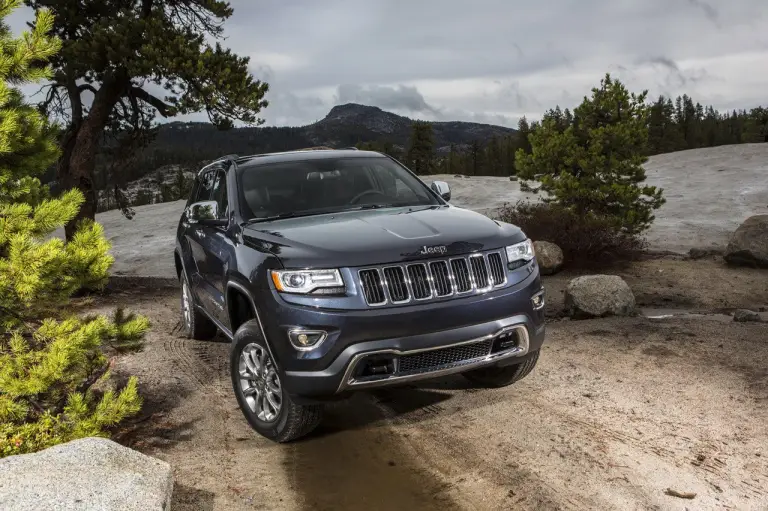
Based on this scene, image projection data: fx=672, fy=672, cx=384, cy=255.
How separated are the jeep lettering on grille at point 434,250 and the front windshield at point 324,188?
134 cm

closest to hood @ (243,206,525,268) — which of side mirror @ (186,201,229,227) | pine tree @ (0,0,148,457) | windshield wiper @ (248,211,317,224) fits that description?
windshield wiper @ (248,211,317,224)

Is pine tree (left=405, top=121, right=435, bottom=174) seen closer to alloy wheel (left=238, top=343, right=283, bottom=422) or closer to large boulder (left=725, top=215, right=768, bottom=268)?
large boulder (left=725, top=215, right=768, bottom=268)

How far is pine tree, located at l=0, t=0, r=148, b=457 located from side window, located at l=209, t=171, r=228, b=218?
1414 millimetres

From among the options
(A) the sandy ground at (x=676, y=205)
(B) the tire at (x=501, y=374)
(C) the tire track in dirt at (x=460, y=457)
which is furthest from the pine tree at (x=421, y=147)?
(C) the tire track in dirt at (x=460, y=457)

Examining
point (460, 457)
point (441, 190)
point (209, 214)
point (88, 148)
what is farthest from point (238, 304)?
point (88, 148)

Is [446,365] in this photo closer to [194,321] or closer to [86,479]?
[86,479]

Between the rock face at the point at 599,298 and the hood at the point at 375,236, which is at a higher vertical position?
the hood at the point at 375,236

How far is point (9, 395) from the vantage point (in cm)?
444

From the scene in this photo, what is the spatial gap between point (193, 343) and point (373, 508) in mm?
4726

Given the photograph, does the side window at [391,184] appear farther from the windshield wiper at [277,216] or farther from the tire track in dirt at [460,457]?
the tire track in dirt at [460,457]

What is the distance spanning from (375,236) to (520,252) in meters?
1.12

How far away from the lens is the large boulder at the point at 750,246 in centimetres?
1366

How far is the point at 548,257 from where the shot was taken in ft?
45.6

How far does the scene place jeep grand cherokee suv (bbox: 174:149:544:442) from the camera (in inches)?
167
